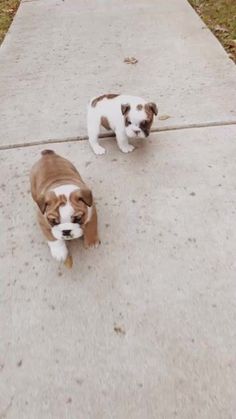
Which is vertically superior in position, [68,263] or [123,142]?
[123,142]

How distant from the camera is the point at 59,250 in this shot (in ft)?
8.05

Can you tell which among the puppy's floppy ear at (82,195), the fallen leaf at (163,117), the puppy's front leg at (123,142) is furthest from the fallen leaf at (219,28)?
the puppy's floppy ear at (82,195)

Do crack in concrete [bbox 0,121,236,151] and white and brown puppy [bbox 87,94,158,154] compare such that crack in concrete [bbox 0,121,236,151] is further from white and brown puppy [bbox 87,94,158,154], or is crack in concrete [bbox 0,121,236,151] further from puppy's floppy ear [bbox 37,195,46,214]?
puppy's floppy ear [bbox 37,195,46,214]

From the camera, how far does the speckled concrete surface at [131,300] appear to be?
1908mm

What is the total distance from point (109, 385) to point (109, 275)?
0.65m

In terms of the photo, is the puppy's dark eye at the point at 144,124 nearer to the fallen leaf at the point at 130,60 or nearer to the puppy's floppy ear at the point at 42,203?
the puppy's floppy ear at the point at 42,203

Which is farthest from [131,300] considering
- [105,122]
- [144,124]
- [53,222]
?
[105,122]

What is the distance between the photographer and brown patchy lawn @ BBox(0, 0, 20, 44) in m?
5.83

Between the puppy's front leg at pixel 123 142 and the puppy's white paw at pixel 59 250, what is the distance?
43.3 inches

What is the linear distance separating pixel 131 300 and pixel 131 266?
237 millimetres

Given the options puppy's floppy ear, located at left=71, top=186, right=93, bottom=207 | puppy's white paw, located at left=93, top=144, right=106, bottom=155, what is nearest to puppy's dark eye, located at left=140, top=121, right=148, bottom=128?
puppy's white paw, located at left=93, top=144, right=106, bottom=155

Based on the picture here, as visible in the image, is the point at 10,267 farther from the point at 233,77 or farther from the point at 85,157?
the point at 233,77

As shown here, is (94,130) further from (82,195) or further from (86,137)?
(82,195)

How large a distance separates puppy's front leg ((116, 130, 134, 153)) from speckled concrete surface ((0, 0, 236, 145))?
47cm
